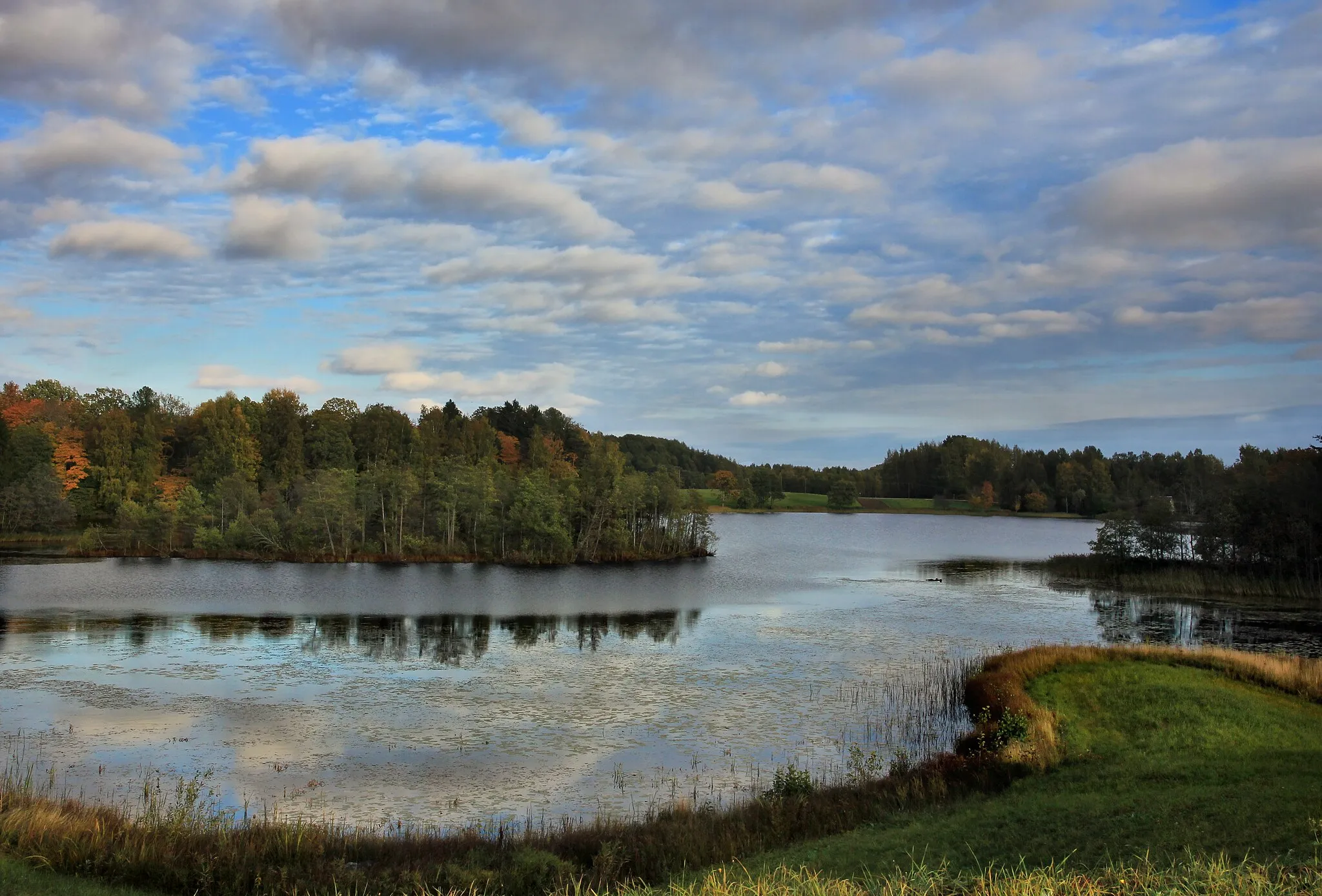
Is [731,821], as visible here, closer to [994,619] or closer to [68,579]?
[994,619]

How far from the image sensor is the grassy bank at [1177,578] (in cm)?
5347

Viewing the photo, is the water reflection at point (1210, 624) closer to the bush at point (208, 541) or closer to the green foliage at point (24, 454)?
the bush at point (208, 541)

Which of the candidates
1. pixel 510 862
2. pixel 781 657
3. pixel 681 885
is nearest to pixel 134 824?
pixel 510 862

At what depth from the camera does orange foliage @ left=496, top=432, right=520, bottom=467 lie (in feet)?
396

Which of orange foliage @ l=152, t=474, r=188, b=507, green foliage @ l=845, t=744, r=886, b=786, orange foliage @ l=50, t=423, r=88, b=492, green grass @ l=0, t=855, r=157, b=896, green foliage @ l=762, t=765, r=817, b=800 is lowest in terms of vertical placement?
green foliage @ l=845, t=744, r=886, b=786

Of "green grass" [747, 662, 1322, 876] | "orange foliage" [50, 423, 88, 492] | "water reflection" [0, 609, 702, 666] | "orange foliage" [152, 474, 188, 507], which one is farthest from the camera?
"orange foliage" [152, 474, 188, 507]

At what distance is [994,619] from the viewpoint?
4553 cm

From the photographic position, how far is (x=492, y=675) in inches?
1164

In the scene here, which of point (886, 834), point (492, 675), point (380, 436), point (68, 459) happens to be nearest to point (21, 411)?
point (68, 459)

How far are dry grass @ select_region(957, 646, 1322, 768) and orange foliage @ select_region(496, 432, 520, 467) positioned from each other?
95719 mm

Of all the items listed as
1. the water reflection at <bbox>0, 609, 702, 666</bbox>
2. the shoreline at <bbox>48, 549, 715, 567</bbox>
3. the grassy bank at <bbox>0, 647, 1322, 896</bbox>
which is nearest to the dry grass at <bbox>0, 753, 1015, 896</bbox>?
the grassy bank at <bbox>0, 647, 1322, 896</bbox>

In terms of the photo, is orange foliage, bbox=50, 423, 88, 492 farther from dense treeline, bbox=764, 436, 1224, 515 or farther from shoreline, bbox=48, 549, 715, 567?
dense treeline, bbox=764, 436, 1224, 515

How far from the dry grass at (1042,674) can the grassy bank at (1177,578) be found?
31.4 meters

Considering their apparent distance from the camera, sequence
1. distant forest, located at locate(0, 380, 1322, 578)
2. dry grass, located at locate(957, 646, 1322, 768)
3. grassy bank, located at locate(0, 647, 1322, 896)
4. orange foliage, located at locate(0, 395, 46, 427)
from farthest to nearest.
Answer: orange foliage, located at locate(0, 395, 46, 427)
distant forest, located at locate(0, 380, 1322, 578)
dry grass, located at locate(957, 646, 1322, 768)
grassy bank, located at locate(0, 647, 1322, 896)
